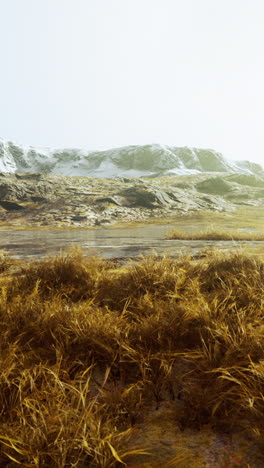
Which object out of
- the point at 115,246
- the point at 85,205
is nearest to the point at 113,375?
the point at 115,246

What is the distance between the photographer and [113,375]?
6.20 feet

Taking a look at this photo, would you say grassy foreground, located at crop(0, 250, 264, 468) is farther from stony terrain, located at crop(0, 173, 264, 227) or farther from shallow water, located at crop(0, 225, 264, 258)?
stony terrain, located at crop(0, 173, 264, 227)

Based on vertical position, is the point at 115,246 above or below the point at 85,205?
above

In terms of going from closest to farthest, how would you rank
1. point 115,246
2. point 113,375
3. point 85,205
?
Result: point 113,375 → point 115,246 → point 85,205

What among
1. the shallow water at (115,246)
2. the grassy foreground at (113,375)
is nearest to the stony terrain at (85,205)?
the shallow water at (115,246)

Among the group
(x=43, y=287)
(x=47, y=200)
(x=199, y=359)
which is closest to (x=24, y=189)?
(x=47, y=200)

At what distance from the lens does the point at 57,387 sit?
5.24 ft

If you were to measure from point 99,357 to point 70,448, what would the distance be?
827 millimetres

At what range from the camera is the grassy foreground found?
125cm

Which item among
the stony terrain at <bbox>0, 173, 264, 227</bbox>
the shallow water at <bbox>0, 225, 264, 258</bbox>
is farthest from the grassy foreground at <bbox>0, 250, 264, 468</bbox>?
the stony terrain at <bbox>0, 173, 264, 227</bbox>

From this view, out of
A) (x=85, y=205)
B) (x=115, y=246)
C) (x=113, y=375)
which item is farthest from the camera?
(x=85, y=205)

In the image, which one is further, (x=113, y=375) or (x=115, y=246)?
(x=115, y=246)

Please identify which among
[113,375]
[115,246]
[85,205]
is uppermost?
[113,375]

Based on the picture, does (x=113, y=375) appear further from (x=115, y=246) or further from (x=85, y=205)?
(x=85, y=205)
